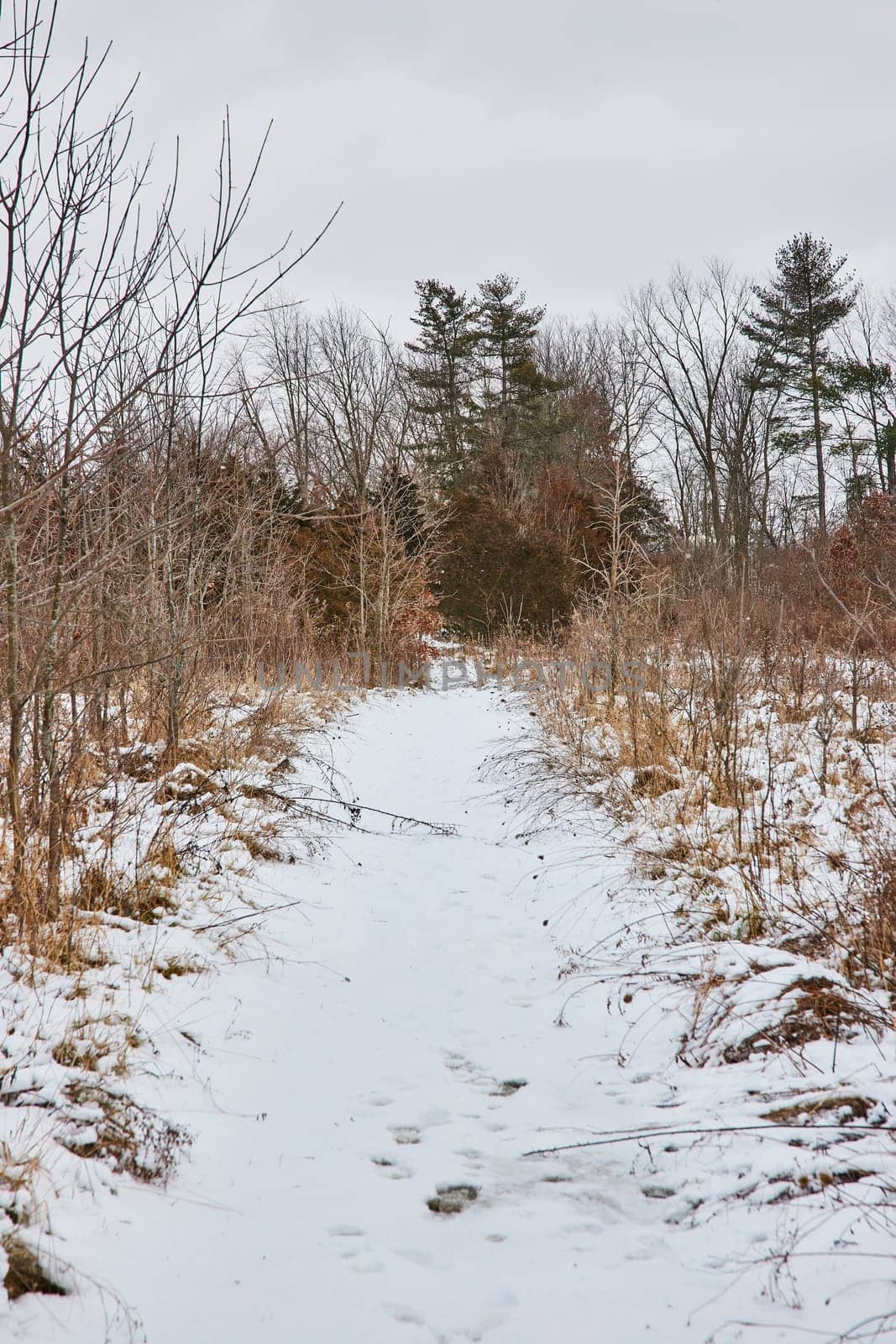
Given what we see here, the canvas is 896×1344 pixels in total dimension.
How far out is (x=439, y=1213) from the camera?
2.16 m

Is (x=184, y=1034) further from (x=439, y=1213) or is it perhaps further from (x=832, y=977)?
(x=832, y=977)

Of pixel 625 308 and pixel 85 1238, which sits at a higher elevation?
pixel 625 308

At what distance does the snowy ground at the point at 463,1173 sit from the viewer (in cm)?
176

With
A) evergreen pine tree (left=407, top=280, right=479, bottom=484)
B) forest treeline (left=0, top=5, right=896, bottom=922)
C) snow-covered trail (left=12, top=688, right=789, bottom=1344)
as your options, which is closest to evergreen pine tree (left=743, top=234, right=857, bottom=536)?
forest treeline (left=0, top=5, right=896, bottom=922)

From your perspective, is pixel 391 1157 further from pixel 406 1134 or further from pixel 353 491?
pixel 353 491

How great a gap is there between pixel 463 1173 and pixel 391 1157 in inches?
9.1

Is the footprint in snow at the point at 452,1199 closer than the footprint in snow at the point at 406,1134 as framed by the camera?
Yes

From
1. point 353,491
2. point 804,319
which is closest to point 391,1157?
point 353,491

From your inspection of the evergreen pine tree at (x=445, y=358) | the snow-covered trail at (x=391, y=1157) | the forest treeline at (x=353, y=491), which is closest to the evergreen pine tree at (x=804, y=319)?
the forest treeline at (x=353, y=491)

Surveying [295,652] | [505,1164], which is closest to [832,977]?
[505,1164]

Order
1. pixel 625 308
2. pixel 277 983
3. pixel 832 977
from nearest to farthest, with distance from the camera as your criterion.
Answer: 1. pixel 832 977
2. pixel 277 983
3. pixel 625 308

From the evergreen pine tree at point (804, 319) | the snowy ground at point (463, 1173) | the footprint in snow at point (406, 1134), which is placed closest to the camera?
the snowy ground at point (463, 1173)

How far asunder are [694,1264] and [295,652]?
32.8ft

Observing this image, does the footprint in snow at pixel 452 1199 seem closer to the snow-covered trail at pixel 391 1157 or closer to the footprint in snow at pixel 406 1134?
the snow-covered trail at pixel 391 1157
